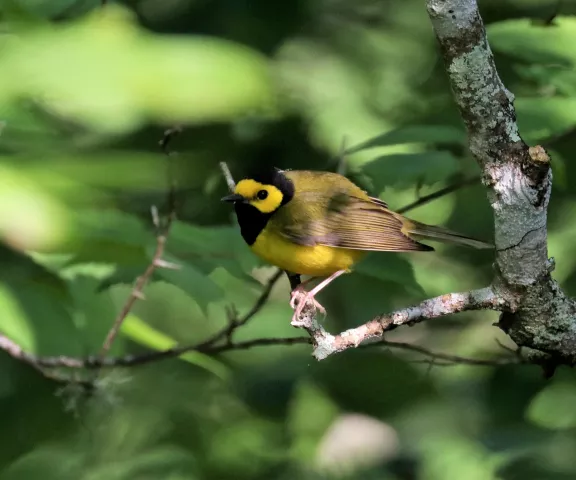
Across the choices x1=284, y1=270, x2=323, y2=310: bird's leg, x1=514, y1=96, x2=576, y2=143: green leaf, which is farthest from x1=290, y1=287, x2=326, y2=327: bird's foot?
x1=514, y1=96, x2=576, y2=143: green leaf

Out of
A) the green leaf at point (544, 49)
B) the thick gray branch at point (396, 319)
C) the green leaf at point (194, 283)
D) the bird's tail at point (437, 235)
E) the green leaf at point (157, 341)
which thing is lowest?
the green leaf at point (157, 341)

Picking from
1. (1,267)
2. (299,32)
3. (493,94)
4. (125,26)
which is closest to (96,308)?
(1,267)

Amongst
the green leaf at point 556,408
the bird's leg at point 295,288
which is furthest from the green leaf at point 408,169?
the green leaf at point 556,408

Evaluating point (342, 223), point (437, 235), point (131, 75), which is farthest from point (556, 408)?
point (131, 75)

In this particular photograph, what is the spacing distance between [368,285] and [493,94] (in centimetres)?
198

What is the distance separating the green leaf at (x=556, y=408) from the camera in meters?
3.18

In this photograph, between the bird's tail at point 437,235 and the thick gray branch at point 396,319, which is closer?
the thick gray branch at point 396,319

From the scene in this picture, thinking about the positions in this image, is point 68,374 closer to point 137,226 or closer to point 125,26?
point 137,226

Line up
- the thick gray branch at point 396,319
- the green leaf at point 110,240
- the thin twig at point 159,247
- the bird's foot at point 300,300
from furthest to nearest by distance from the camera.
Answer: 1. the bird's foot at point 300,300
2. the thin twig at point 159,247
3. the green leaf at point 110,240
4. the thick gray branch at point 396,319

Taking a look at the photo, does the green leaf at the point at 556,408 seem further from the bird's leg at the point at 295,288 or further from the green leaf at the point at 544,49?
the green leaf at the point at 544,49

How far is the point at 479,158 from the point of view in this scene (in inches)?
77.9

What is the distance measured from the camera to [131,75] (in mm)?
2014

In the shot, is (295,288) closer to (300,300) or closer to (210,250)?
(300,300)

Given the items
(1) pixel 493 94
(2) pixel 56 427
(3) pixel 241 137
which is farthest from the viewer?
(3) pixel 241 137
